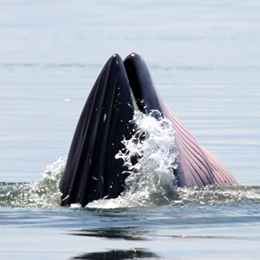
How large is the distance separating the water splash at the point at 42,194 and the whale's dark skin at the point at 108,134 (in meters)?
0.47

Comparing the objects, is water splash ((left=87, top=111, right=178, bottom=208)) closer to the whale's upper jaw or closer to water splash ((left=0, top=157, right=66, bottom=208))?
the whale's upper jaw

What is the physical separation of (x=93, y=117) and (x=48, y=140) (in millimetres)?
6558

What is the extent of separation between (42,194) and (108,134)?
1.72 metres

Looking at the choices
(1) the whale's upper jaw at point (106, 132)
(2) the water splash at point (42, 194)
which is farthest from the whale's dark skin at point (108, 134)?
(2) the water splash at point (42, 194)

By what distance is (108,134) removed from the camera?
8812 mm

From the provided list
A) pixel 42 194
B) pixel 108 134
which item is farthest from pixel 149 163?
pixel 42 194

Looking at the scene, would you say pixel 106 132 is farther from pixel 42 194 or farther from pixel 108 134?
pixel 42 194

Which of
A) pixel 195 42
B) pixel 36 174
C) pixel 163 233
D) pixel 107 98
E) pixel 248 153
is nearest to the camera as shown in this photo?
pixel 163 233

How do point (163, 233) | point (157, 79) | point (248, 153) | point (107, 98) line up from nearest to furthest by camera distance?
1. point (163, 233)
2. point (107, 98)
3. point (248, 153)
4. point (157, 79)

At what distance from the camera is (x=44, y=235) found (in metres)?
7.73

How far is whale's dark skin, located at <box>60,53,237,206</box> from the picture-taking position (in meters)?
8.76

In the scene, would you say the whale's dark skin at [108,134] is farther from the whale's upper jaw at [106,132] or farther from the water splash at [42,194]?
the water splash at [42,194]

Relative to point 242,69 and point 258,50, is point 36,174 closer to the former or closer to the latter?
point 242,69

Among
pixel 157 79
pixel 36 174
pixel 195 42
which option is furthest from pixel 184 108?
pixel 195 42
